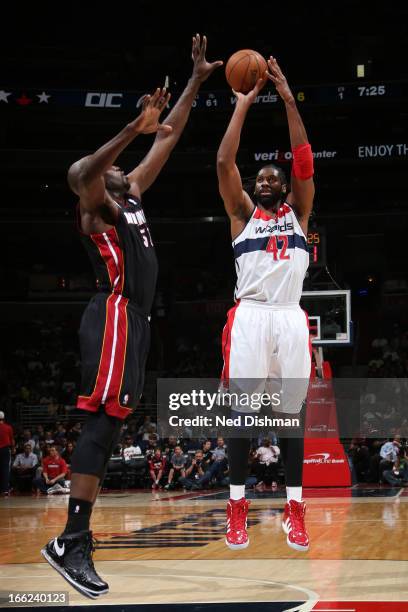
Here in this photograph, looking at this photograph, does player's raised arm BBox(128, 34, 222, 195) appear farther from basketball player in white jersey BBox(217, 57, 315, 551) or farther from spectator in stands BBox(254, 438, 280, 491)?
spectator in stands BBox(254, 438, 280, 491)

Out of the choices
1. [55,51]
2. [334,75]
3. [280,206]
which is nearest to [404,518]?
[280,206]

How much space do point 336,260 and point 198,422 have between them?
32.6 ft

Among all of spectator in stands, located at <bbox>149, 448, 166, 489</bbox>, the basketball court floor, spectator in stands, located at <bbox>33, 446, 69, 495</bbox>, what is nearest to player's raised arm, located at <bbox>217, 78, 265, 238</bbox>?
the basketball court floor

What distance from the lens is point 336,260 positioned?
29.7 meters

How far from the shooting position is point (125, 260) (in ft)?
15.6

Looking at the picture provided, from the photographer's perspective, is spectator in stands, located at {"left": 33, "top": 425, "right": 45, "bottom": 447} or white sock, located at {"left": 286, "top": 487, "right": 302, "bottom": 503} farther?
spectator in stands, located at {"left": 33, "top": 425, "right": 45, "bottom": 447}

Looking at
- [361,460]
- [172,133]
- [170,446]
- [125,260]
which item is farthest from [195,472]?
[125,260]

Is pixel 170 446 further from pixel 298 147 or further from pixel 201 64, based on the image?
pixel 201 64

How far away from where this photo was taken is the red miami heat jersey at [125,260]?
4.73m

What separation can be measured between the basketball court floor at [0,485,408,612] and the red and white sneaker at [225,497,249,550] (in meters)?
0.26

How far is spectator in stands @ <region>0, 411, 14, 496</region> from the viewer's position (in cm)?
1714

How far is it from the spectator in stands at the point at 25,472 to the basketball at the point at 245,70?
47.3 ft

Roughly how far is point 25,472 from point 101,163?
51.8 feet

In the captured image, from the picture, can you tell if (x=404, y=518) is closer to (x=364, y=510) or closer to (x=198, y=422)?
(x=364, y=510)
